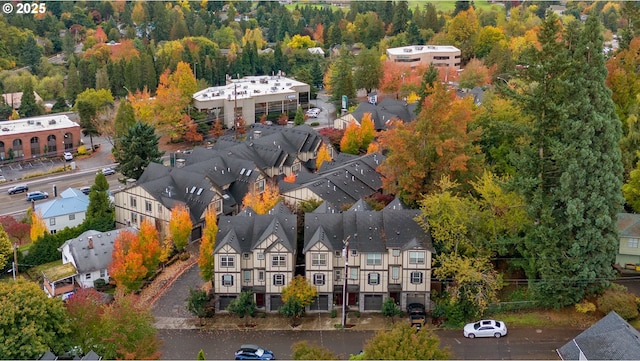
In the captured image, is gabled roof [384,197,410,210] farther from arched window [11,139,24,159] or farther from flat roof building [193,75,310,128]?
arched window [11,139,24,159]

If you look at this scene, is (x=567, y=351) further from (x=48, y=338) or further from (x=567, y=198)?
(x=48, y=338)

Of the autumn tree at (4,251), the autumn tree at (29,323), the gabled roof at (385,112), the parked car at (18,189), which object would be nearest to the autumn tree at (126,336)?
the autumn tree at (29,323)

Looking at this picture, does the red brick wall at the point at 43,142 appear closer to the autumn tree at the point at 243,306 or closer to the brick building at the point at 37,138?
the brick building at the point at 37,138

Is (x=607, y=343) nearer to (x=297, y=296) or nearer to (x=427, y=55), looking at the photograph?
(x=297, y=296)

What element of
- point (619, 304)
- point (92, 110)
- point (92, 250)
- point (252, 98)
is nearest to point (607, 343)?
point (619, 304)

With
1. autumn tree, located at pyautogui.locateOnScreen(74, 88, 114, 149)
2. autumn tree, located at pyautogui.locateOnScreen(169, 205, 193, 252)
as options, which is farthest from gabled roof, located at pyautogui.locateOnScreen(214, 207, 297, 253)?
autumn tree, located at pyautogui.locateOnScreen(74, 88, 114, 149)

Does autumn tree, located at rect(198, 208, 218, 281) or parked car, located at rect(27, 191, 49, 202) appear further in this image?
parked car, located at rect(27, 191, 49, 202)

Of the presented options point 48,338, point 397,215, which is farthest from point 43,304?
point 397,215
